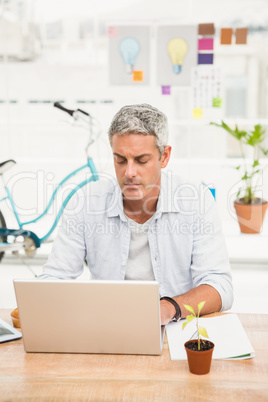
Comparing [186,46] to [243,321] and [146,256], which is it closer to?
[146,256]

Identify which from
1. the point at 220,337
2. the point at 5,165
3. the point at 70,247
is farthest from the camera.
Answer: the point at 5,165

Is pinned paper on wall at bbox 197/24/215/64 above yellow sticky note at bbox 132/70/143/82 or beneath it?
above

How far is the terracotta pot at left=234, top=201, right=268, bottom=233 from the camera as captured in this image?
3.73 m

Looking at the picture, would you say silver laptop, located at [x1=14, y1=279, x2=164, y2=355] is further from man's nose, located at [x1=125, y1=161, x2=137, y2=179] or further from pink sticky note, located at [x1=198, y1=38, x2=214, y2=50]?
pink sticky note, located at [x1=198, y1=38, x2=214, y2=50]

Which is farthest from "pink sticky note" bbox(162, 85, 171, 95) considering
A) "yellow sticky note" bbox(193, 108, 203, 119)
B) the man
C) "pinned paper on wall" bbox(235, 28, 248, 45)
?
the man

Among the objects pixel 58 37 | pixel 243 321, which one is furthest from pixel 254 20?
pixel 243 321

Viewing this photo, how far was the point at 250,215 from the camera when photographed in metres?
3.77

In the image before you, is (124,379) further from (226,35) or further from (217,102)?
(226,35)

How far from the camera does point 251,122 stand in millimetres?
4000

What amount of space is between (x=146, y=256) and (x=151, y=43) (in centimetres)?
241

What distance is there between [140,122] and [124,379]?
82 centimetres

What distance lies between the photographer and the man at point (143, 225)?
5.28 ft

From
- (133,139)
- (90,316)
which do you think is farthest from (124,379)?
(133,139)

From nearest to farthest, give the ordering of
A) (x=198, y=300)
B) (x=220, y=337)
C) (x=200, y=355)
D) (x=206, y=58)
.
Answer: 1. (x=200, y=355)
2. (x=220, y=337)
3. (x=198, y=300)
4. (x=206, y=58)
